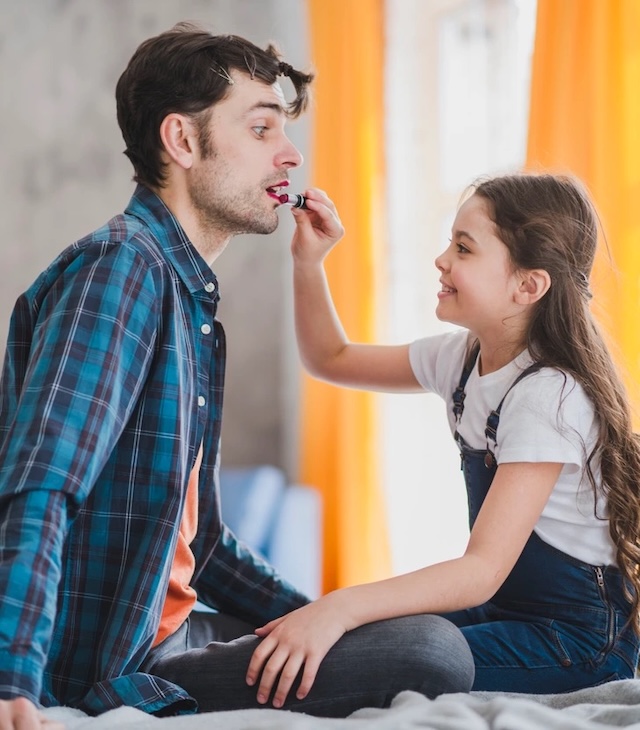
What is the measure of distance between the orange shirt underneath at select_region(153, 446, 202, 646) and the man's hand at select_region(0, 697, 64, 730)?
41cm

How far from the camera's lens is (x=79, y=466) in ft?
3.30

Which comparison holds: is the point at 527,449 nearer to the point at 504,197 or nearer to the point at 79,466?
the point at 504,197

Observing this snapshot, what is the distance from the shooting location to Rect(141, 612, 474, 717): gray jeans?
104cm

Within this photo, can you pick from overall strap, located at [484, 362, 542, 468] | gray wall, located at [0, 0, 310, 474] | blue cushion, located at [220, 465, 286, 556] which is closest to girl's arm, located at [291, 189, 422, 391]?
overall strap, located at [484, 362, 542, 468]

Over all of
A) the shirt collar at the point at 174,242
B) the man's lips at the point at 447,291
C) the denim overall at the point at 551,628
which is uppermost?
the shirt collar at the point at 174,242

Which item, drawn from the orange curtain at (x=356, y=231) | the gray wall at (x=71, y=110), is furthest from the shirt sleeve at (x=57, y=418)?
the gray wall at (x=71, y=110)

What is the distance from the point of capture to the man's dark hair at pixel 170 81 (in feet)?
4.96

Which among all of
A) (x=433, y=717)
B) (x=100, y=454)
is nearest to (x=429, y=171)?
(x=100, y=454)

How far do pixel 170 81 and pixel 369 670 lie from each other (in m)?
1.01

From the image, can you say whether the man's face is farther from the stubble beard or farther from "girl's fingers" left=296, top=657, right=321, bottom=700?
"girl's fingers" left=296, top=657, right=321, bottom=700

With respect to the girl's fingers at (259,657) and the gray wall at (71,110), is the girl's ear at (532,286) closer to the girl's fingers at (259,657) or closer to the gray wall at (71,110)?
the girl's fingers at (259,657)

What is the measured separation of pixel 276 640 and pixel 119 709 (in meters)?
0.20

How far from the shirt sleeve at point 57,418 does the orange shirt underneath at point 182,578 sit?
280mm

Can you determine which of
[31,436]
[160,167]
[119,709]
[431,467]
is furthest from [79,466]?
[431,467]
